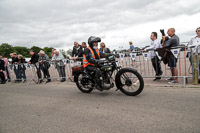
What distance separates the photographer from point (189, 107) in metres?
2.58

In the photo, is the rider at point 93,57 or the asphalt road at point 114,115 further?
the rider at point 93,57

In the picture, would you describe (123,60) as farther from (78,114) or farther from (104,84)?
(78,114)

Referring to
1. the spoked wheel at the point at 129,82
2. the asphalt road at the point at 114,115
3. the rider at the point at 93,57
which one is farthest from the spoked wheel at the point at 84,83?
the spoked wheel at the point at 129,82

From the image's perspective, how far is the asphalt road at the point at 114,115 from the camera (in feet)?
6.81

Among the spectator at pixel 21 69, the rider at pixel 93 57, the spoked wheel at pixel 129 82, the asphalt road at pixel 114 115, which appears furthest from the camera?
the spectator at pixel 21 69

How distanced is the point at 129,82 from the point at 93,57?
1296 mm

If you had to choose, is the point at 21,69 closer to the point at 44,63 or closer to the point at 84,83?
the point at 44,63

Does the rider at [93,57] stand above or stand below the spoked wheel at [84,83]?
above

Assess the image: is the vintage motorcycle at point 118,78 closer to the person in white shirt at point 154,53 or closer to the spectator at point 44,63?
the person in white shirt at point 154,53

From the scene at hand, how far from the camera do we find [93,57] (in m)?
3.72

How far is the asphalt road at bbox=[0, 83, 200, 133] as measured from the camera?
2076mm

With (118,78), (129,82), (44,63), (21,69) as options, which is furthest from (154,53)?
(21,69)

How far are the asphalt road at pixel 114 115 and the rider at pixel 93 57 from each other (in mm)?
682

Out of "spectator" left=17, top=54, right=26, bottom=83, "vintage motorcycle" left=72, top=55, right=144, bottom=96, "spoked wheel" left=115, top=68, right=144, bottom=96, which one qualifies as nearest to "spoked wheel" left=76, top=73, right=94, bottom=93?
"vintage motorcycle" left=72, top=55, right=144, bottom=96
